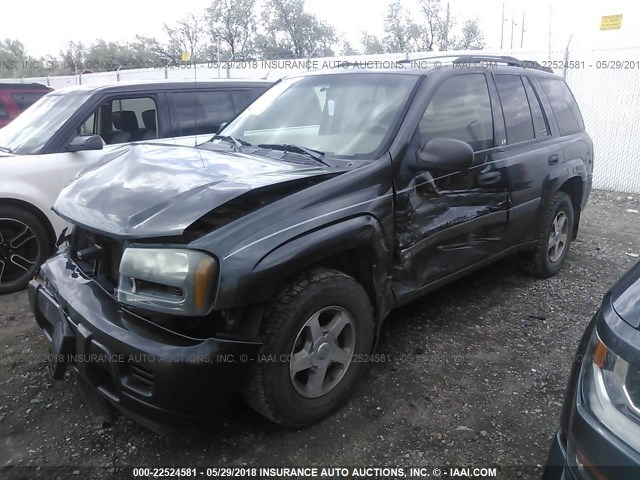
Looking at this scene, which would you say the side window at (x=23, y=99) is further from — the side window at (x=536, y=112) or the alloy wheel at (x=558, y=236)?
the alloy wheel at (x=558, y=236)

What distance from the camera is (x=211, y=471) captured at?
236 cm

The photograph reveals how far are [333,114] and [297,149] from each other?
0.39 meters

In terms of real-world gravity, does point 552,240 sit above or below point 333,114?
below

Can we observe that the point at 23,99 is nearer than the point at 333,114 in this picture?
No

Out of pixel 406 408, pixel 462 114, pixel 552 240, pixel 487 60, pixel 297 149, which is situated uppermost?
pixel 487 60

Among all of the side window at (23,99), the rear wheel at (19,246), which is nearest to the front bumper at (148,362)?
the rear wheel at (19,246)

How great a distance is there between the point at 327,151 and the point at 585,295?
2.75m

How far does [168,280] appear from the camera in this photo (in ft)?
6.97

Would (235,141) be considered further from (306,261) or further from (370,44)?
(370,44)

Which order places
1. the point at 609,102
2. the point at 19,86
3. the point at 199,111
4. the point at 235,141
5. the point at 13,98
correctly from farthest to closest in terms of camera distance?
1. the point at 609,102
2. the point at 19,86
3. the point at 13,98
4. the point at 199,111
5. the point at 235,141

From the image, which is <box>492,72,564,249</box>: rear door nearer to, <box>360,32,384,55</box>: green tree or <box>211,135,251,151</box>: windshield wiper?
<box>211,135,251,151</box>: windshield wiper

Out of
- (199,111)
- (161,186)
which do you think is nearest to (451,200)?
(161,186)

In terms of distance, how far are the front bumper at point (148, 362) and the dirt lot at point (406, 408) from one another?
22 cm

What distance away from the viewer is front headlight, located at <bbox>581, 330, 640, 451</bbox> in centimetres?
140
